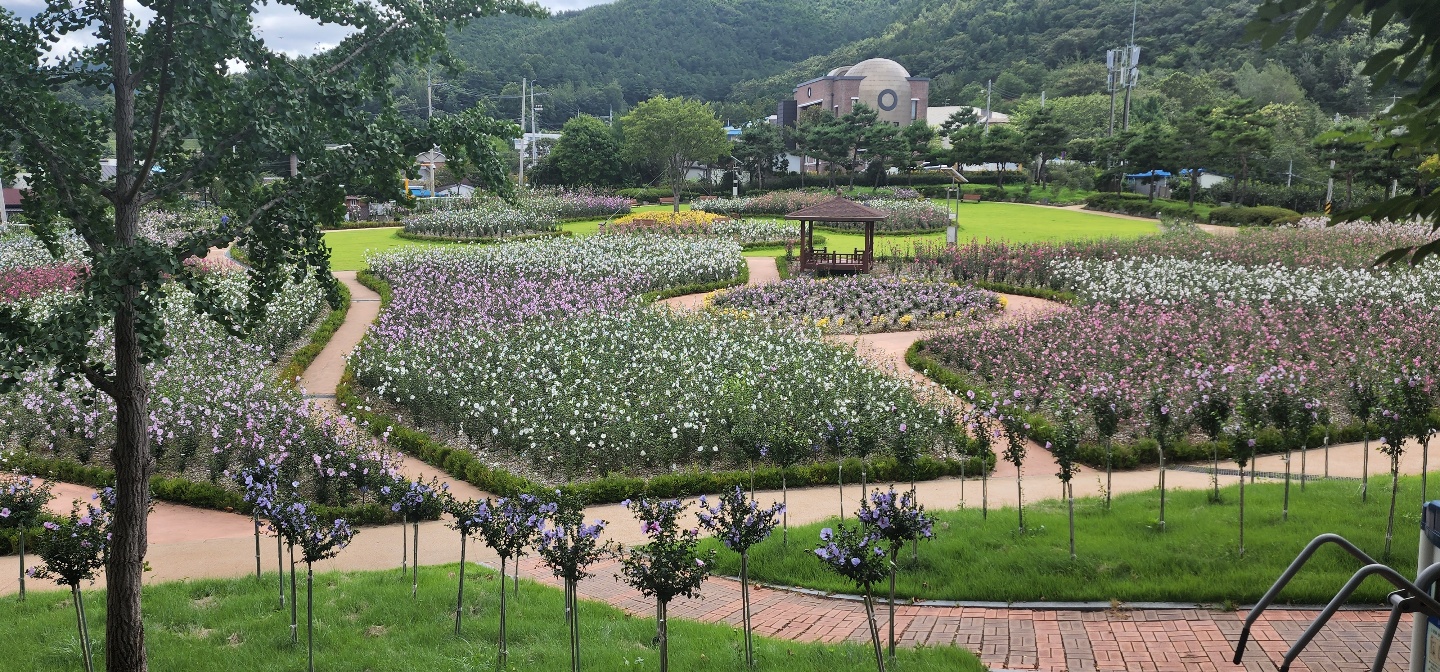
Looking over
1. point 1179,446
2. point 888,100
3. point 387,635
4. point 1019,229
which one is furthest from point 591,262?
point 888,100

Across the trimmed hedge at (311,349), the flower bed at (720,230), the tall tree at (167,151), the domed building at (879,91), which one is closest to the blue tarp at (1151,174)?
the flower bed at (720,230)

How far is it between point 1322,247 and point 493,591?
19.3 metres

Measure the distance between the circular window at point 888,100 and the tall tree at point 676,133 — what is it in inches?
915

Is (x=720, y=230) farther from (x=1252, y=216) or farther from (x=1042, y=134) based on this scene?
(x=1042, y=134)

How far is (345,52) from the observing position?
5.17m

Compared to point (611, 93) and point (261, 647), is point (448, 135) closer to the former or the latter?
point (261, 647)

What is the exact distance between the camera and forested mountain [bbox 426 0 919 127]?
286 ft

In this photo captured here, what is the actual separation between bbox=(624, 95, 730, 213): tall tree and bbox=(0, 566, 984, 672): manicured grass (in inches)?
1615

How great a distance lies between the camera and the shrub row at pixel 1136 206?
3458cm

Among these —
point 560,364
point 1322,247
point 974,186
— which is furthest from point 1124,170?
point 560,364

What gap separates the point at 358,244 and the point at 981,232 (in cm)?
1996

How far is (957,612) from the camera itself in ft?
18.9

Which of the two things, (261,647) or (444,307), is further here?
(444,307)

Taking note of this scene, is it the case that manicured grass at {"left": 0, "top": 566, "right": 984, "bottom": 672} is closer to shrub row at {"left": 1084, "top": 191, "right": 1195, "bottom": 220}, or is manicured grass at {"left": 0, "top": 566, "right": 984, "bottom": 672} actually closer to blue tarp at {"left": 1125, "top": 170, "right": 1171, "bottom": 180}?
shrub row at {"left": 1084, "top": 191, "right": 1195, "bottom": 220}
